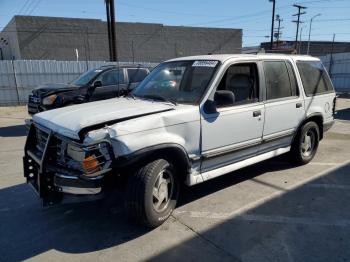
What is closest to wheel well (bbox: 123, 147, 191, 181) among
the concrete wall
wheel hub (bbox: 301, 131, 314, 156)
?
wheel hub (bbox: 301, 131, 314, 156)

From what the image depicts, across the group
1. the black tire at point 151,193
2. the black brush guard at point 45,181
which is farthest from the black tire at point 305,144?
the black brush guard at point 45,181

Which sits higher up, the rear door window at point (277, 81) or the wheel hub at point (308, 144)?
the rear door window at point (277, 81)

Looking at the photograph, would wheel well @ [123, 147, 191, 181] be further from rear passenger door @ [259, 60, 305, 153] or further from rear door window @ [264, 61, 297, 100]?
rear door window @ [264, 61, 297, 100]

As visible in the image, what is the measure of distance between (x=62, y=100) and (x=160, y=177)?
19.7 ft

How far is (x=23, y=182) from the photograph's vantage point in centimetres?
532

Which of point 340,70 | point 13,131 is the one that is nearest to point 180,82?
point 13,131

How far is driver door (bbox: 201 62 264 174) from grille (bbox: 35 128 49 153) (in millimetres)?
1896

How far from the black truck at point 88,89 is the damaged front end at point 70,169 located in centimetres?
515

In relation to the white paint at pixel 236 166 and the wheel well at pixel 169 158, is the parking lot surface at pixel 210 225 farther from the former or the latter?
the wheel well at pixel 169 158

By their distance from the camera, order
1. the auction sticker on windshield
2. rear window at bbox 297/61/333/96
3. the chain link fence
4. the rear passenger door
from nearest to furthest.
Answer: the auction sticker on windshield
the rear passenger door
rear window at bbox 297/61/333/96
the chain link fence

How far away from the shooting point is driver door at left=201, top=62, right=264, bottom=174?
4.18 m

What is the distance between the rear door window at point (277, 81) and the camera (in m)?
4.98

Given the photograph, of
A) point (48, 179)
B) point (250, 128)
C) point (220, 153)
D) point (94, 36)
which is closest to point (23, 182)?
point (48, 179)

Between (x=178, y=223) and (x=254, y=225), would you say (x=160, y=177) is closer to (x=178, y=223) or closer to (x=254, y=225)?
(x=178, y=223)
